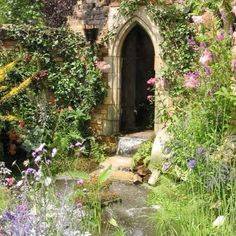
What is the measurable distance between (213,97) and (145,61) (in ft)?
18.1

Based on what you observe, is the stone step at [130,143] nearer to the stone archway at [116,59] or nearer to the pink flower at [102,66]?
the stone archway at [116,59]

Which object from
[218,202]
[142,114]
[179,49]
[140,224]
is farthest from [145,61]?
[218,202]

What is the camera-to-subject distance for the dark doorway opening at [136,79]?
10.2 metres

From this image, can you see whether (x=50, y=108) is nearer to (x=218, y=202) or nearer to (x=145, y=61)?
(x=145, y=61)

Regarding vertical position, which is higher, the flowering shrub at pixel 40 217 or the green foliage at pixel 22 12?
the green foliage at pixel 22 12

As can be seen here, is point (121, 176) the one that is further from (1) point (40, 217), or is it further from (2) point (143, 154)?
(1) point (40, 217)

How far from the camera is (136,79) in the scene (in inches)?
428

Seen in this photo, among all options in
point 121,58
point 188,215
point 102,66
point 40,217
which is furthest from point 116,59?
point 40,217

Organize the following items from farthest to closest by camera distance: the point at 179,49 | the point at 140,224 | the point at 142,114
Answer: the point at 142,114, the point at 179,49, the point at 140,224

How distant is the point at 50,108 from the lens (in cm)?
930

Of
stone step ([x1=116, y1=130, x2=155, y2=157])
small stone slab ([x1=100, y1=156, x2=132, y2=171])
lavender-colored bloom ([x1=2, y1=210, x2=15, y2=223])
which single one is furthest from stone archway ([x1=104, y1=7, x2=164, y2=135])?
lavender-colored bloom ([x1=2, y1=210, x2=15, y2=223])

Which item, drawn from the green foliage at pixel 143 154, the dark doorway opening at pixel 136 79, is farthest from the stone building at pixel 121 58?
the green foliage at pixel 143 154

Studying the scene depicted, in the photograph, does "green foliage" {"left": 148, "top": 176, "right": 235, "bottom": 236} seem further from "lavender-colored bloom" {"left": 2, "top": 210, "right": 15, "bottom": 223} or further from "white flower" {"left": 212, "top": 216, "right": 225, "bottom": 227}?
"lavender-colored bloom" {"left": 2, "top": 210, "right": 15, "bottom": 223}

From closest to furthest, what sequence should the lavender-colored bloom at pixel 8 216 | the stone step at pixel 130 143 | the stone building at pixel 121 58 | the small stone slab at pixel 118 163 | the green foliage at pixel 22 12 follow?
the lavender-colored bloom at pixel 8 216 → the small stone slab at pixel 118 163 → the stone step at pixel 130 143 → the stone building at pixel 121 58 → the green foliage at pixel 22 12
